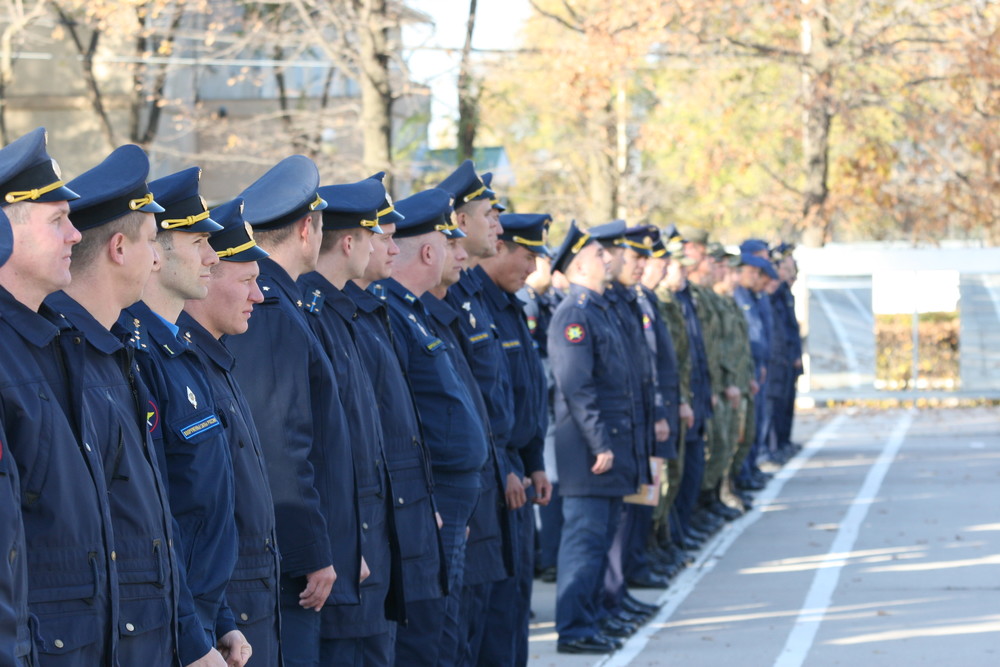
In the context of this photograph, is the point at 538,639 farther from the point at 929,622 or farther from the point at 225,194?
Result: the point at 225,194

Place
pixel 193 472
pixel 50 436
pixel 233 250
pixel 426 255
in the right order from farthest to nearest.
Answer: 1. pixel 426 255
2. pixel 233 250
3. pixel 193 472
4. pixel 50 436

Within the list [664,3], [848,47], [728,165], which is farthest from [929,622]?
[728,165]

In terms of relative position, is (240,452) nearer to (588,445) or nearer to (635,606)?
(588,445)

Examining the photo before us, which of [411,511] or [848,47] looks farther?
[848,47]

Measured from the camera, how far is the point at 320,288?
5.38 metres

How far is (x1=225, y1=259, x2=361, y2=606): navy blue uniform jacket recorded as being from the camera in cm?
478

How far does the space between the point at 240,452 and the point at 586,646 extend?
4631 millimetres

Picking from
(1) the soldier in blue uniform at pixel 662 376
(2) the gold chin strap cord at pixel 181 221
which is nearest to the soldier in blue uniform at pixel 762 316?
(1) the soldier in blue uniform at pixel 662 376

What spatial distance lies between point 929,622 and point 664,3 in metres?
16.5

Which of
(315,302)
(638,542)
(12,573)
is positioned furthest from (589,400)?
(12,573)

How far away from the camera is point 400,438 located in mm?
5668

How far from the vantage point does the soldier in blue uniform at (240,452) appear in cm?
425

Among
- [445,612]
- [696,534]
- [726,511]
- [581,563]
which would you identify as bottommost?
[726,511]

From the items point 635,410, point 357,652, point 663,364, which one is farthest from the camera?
point 663,364
